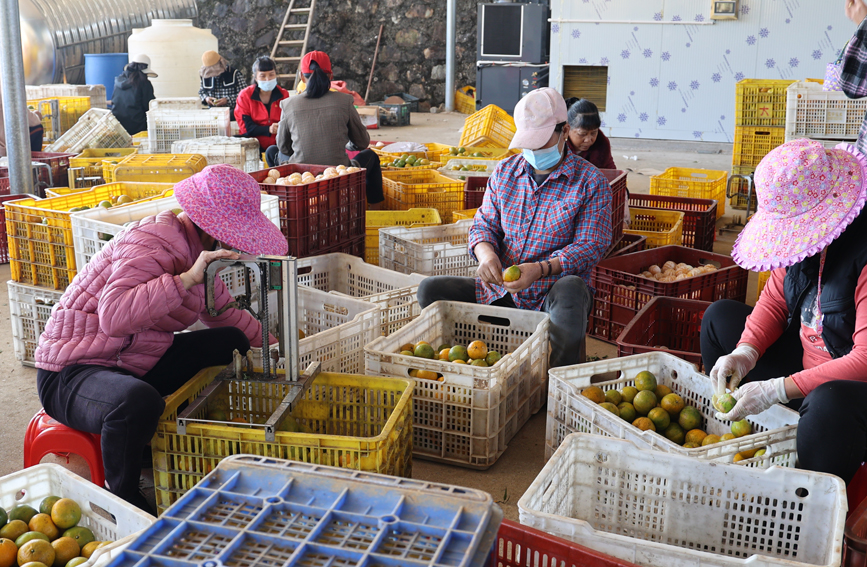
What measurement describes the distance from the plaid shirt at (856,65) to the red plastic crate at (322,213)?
95.3 inches

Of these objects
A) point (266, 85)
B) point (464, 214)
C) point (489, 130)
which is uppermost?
point (266, 85)

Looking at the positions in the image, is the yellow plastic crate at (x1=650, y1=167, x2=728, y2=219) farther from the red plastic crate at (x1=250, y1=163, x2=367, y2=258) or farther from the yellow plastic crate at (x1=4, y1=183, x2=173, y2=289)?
the yellow plastic crate at (x1=4, y1=183, x2=173, y2=289)

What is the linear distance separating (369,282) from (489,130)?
385 centimetres

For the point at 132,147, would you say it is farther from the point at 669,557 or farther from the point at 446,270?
the point at 669,557

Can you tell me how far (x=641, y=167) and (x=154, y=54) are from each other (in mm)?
7690

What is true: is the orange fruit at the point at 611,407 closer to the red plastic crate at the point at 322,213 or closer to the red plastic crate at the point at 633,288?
the red plastic crate at the point at 633,288

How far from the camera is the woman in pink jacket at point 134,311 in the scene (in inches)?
84.3

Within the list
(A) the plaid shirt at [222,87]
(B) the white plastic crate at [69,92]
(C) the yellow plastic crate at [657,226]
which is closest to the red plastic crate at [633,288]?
(C) the yellow plastic crate at [657,226]

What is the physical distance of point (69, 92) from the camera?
921 cm

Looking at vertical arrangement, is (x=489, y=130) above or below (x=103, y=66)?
below

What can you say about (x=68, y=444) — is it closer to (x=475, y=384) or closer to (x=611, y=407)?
(x=475, y=384)

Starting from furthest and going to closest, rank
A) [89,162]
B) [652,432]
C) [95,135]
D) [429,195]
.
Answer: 1. [95,135]
2. [89,162]
3. [429,195]
4. [652,432]

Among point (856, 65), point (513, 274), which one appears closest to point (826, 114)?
point (856, 65)

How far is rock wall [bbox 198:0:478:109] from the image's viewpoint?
14.2 m
